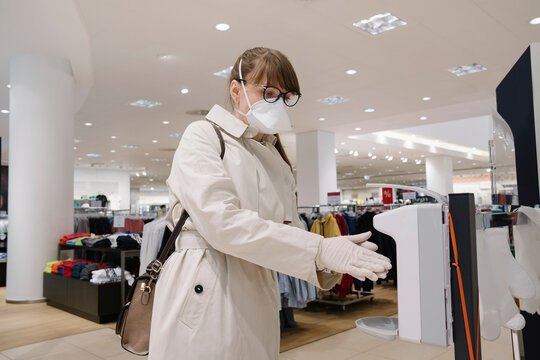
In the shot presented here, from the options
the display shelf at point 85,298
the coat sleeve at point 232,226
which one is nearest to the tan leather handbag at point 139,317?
the coat sleeve at point 232,226

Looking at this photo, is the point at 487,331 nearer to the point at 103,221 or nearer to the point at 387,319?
the point at 387,319

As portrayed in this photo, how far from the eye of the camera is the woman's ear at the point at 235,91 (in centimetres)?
121

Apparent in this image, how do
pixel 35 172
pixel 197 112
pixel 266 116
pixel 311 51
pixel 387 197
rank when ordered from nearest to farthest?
pixel 266 116 → pixel 387 197 → pixel 35 172 → pixel 311 51 → pixel 197 112

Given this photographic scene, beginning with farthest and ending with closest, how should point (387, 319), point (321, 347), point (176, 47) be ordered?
point (176, 47) → point (321, 347) → point (387, 319)

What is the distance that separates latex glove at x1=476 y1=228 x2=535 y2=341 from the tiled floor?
8.10ft

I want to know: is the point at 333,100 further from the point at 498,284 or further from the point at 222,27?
the point at 498,284

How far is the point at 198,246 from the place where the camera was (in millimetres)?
1043

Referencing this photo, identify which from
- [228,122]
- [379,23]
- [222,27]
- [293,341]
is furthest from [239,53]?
[228,122]

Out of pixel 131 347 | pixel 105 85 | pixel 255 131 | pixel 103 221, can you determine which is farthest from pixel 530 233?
pixel 103 221

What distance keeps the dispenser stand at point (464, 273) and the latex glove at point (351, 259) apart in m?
0.16

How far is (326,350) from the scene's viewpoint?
358 cm

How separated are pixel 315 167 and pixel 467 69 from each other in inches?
194

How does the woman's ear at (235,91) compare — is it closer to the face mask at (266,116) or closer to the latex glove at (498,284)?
the face mask at (266,116)

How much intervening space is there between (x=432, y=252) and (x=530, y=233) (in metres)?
0.78
